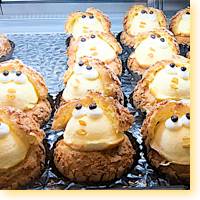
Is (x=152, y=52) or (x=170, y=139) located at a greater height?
(x=152, y=52)

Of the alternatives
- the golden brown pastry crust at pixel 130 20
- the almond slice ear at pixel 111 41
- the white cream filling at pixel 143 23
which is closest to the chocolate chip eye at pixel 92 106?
the almond slice ear at pixel 111 41

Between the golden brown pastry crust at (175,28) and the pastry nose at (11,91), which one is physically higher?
the golden brown pastry crust at (175,28)

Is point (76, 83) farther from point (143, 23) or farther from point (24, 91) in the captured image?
point (143, 23)

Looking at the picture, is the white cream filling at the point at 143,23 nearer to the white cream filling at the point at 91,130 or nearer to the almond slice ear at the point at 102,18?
the almond slice ear at the point at 102,18

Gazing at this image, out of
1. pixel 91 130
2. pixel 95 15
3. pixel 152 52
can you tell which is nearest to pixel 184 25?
pixel 152 52

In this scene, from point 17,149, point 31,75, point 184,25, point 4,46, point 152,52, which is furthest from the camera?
point 184,25
